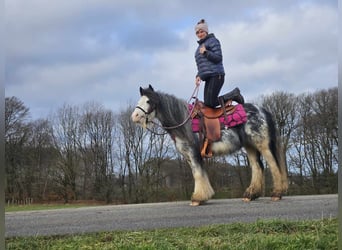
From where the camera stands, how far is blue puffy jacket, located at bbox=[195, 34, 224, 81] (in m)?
5.75

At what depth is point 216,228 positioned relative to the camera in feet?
15.8

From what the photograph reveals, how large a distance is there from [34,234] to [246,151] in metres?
2.98

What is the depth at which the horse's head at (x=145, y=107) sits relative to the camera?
19.1 ft

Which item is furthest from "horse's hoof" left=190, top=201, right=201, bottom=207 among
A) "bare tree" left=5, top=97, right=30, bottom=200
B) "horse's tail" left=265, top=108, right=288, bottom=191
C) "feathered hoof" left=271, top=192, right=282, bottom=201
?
"bare tree" left=5, top=97, right=30, bottom=200

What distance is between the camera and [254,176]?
636cm

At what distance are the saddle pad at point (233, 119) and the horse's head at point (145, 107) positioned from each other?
21.2 inches

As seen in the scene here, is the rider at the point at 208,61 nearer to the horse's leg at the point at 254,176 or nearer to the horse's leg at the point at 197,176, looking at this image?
the horse's leg at the point at 197,176

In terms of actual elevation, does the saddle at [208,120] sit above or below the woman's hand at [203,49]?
below

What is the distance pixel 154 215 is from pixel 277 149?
1964 millimetres

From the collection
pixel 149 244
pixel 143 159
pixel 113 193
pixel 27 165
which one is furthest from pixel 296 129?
pixel 27 165

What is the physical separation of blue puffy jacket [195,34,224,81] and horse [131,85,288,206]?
0.56m

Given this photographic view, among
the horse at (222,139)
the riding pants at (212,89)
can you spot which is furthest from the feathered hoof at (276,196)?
the riding pants at (212,89)

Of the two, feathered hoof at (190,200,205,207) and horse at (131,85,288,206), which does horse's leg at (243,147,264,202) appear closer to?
horse at (131,85,288,206)

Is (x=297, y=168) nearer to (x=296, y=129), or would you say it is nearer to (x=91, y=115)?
(x=296, y=129)
